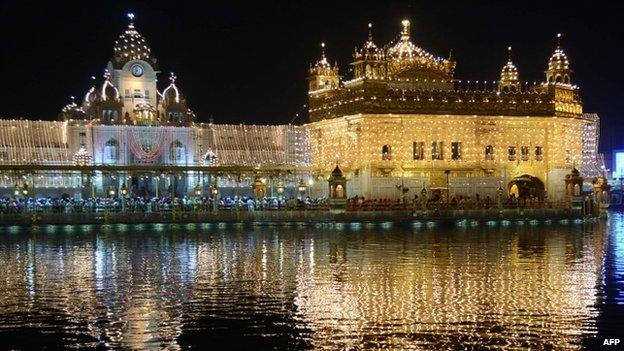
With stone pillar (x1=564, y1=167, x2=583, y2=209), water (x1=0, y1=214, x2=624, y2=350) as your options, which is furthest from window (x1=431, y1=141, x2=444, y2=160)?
water (x1=0, y1=214, x2=624, y2=350)

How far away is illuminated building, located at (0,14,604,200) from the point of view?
194ft

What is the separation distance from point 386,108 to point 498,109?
26.9 ft

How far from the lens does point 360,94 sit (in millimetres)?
58719

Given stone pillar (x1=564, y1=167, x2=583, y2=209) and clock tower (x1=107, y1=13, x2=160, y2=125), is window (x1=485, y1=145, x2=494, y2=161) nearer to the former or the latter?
stone pillar (x1=564, y1=167, x2=583, y2=209)

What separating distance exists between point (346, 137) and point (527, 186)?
521 inches

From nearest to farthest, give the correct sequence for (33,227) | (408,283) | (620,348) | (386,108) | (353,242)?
(620,348), (408,283), (353,242), (33,227), (386,108)

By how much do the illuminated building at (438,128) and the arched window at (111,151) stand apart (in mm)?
15651

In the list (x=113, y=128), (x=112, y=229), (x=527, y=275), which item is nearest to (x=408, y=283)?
(x=527, y=275)

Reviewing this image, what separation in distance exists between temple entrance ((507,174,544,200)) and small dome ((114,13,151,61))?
103 ft

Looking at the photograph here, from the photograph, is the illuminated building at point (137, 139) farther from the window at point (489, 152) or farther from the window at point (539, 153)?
the window at point (539, 153)

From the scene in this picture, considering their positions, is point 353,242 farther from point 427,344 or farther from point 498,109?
point 498,109

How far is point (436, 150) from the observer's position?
60.4 meters

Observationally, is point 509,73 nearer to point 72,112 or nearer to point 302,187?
point 302,187

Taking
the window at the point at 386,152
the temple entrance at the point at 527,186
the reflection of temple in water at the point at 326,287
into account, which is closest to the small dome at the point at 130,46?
the window at the point at 386,152
